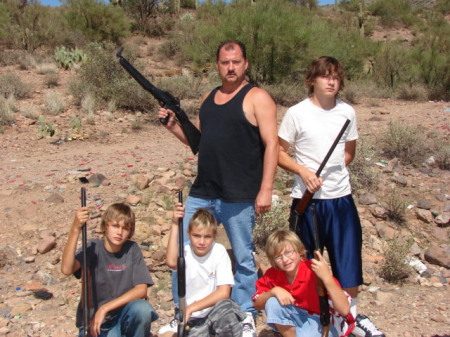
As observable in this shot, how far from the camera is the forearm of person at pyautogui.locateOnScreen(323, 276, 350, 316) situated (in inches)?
103

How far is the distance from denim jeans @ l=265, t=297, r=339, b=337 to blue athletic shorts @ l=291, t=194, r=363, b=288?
0.28 m

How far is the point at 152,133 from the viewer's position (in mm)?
9516

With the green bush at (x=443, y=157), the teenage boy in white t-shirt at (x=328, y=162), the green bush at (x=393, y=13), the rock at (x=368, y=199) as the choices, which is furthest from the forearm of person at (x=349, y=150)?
the green bush at (x=393, y=13)

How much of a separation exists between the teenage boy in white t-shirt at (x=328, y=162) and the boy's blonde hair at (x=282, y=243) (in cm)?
17

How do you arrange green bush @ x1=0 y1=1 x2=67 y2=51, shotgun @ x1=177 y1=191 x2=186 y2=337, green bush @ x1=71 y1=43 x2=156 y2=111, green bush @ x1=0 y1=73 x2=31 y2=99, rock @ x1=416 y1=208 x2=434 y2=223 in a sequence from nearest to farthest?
shotgun @ x1=177 y1=191 x2=186 y2=337 → rock @ x1=416 y1=208 x2=434 y2=223 → green bush @ x1=71 y1=43 x2=156 y2=111 → green bush @ x1=0 y1=73 x2=31 y2=99 → green bush @ x1=0 y1=1 x2=67 y2=51

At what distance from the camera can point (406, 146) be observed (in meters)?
7.39

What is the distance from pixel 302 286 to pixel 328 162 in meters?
0.74

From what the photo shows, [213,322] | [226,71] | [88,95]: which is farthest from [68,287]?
[88,95]

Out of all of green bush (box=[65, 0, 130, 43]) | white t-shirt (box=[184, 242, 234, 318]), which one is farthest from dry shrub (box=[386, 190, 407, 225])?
green bush (box=[65, 0, 130, 43])

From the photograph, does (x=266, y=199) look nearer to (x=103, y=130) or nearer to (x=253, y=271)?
(x=253, y=271)

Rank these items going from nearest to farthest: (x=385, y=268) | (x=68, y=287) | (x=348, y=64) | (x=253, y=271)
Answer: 1. (x=253, y=271)
2. (x=68, y=287)
3. (x=385, y=268)
4. (x=348, y=64)

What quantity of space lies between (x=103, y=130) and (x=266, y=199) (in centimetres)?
703

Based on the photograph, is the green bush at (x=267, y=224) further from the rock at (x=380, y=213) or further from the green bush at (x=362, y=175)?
the green bush at (x=362, y=175)

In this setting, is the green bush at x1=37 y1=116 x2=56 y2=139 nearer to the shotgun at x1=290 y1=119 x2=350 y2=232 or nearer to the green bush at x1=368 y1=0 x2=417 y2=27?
the shotgun at x1=290 y1=119 x2=350 y2=232
